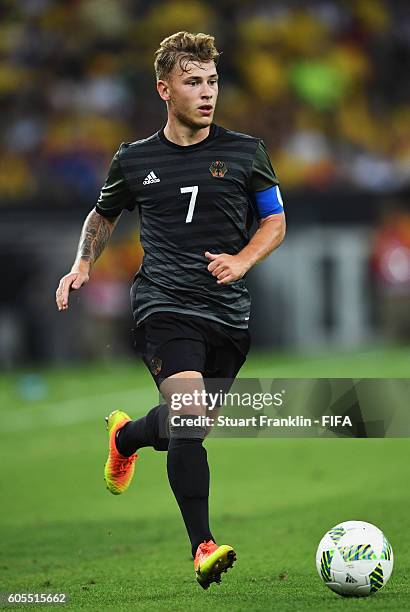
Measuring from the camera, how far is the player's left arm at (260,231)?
516cm

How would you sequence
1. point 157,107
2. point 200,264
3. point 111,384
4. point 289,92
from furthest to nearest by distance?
point 289,92
point 157,107
point 111,384
point 200,264

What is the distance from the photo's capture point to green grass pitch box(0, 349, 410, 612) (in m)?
5.14

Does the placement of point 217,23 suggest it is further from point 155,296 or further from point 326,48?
point 155,296

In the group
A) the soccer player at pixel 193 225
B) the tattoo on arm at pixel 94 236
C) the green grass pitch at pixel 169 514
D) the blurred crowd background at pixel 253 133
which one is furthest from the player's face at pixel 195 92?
the blurred crowd background at pixel 253 133

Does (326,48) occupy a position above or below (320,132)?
above

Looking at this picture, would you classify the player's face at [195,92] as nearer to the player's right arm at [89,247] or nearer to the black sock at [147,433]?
the player's right arm at [89,247]

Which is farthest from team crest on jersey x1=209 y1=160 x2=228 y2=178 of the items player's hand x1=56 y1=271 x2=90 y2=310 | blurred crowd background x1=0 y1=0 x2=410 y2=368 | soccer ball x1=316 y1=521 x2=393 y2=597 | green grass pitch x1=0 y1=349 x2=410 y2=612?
blurred crowd background x1=0 y1=0 x2=410 y2=368

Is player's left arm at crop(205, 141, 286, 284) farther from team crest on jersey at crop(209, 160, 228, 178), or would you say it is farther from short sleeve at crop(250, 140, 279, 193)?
team crest on jersey at crop(209, 160, 228, 178)

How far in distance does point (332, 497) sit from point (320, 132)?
1310cm

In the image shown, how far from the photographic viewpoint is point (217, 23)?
69.7ft

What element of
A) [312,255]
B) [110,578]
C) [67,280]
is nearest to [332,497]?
[110,578]

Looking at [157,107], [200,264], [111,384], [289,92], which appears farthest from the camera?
[289,92]

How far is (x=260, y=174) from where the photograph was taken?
5375 millimetres

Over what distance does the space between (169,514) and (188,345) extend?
311 cm
